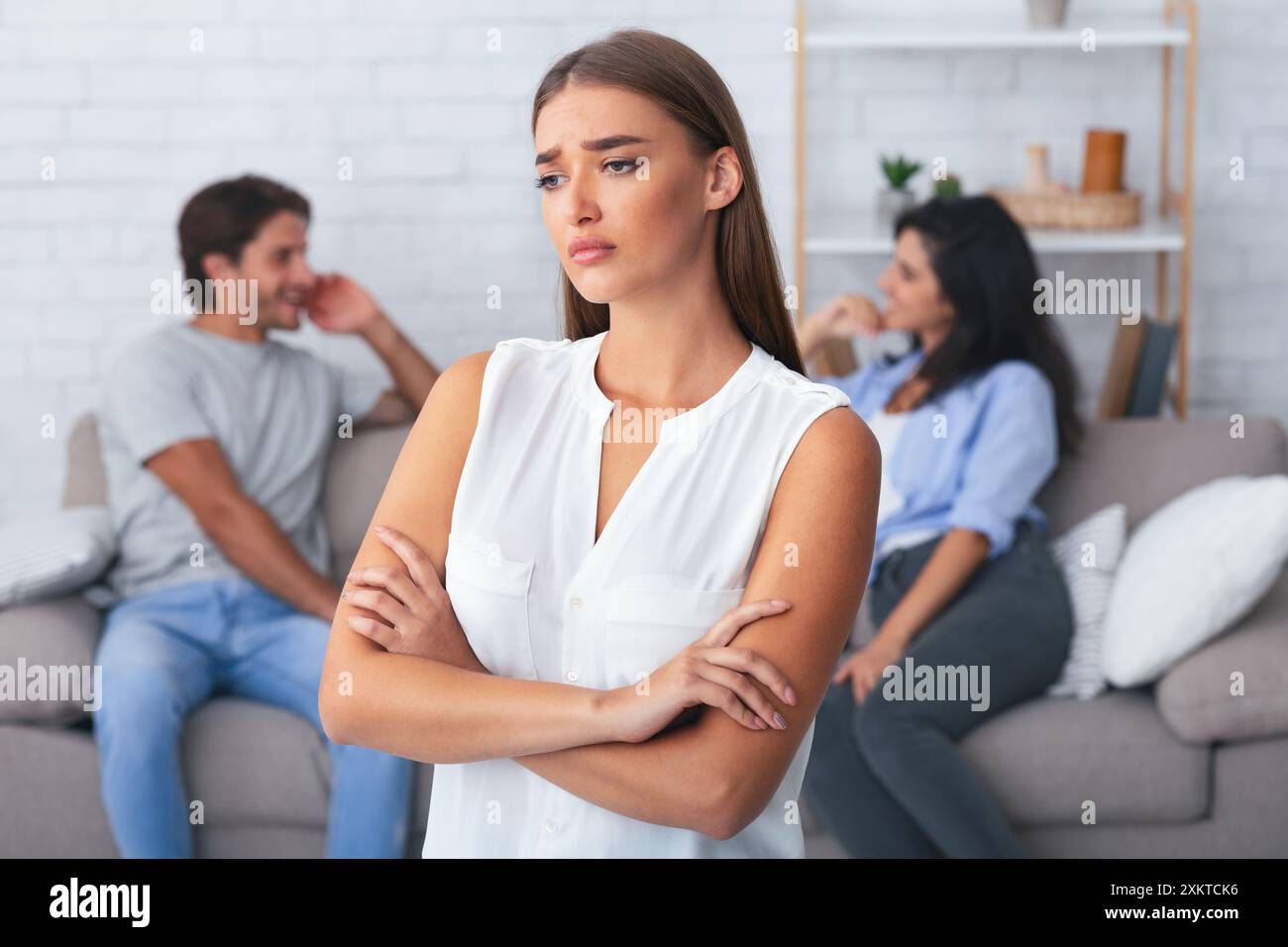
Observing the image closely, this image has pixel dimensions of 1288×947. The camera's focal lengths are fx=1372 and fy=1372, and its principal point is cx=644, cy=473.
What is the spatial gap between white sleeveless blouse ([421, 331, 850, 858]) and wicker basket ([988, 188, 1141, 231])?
206 cm

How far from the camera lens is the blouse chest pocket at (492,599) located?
1.17 m

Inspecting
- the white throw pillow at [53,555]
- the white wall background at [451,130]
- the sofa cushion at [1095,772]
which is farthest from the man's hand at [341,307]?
the sofa cushion at [1095,772]

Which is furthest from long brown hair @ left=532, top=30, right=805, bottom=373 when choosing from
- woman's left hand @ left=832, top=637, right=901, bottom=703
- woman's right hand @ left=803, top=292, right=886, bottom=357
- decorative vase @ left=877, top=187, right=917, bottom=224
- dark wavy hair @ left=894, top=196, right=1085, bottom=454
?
decorative vase @ left=877, top=187, right=917, bottom=224

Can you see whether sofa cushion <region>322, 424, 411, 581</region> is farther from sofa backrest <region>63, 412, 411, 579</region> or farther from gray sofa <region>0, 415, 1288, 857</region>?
gray sofa <region>0, 415, 1288, 857</region>

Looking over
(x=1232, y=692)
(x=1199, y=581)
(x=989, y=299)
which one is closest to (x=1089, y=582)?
(x=1199, y=581)

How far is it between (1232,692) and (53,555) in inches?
82.7

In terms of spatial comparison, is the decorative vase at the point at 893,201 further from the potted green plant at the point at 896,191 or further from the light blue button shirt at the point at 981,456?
the light blue button shirt at the point at 981,456

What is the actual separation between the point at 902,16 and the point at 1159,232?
800mm

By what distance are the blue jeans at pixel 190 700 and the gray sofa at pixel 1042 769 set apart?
0.16ft

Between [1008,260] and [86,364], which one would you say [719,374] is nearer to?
[1008,260]

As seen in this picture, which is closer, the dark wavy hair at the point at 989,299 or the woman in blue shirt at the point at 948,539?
the woman in blue shirt at the point at 948,539

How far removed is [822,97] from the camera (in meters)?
3.33

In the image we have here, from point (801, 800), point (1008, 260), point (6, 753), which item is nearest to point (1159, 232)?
point (1008, 260)
